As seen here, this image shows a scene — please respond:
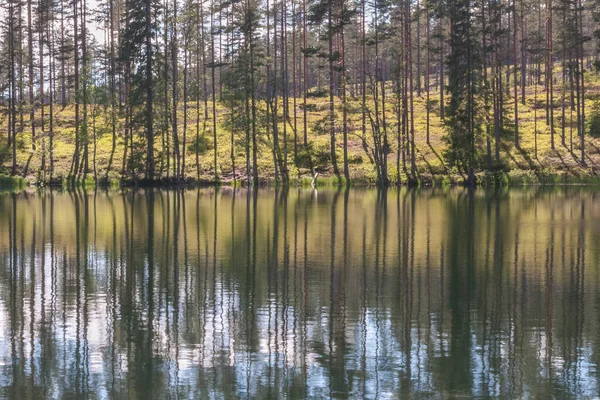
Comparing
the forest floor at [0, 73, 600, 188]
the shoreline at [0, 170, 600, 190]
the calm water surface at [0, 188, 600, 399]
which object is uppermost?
the forest floor at [0, 73, 600, 188]

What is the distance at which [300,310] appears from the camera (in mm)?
19406

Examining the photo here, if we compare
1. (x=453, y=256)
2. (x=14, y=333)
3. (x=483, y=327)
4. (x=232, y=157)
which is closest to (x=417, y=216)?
(x=453, y=256)

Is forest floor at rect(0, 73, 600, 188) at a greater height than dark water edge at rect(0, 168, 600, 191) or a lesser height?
greater

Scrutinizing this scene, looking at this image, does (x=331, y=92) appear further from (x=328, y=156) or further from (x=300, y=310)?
(x=300, y=310)

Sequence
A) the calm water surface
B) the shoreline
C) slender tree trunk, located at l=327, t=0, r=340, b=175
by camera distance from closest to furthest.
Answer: the calm water surface, the shoreline, slender tree trunk, located at l=327, t=0, r=340, b=175

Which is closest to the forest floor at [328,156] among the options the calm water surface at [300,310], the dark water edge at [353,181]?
the dark water edge at [353,181]

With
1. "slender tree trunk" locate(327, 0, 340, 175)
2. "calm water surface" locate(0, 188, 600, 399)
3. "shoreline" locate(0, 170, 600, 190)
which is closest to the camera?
"calm water surface" locate(0, 188, 600, 399)

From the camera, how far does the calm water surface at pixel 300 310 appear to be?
45.9ft

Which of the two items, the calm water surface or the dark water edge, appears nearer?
the calm water surface

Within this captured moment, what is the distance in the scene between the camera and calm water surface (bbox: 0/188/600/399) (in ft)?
45.9

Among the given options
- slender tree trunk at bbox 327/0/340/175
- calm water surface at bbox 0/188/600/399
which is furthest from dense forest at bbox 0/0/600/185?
calm water surface at bbox 0/188/600/399

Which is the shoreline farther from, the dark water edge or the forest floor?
the forest floor

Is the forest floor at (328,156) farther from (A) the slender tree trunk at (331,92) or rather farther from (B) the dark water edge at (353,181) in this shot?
(A) the slender tree trunk at (331,92)

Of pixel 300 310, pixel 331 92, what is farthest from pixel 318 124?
pixel 300 310
